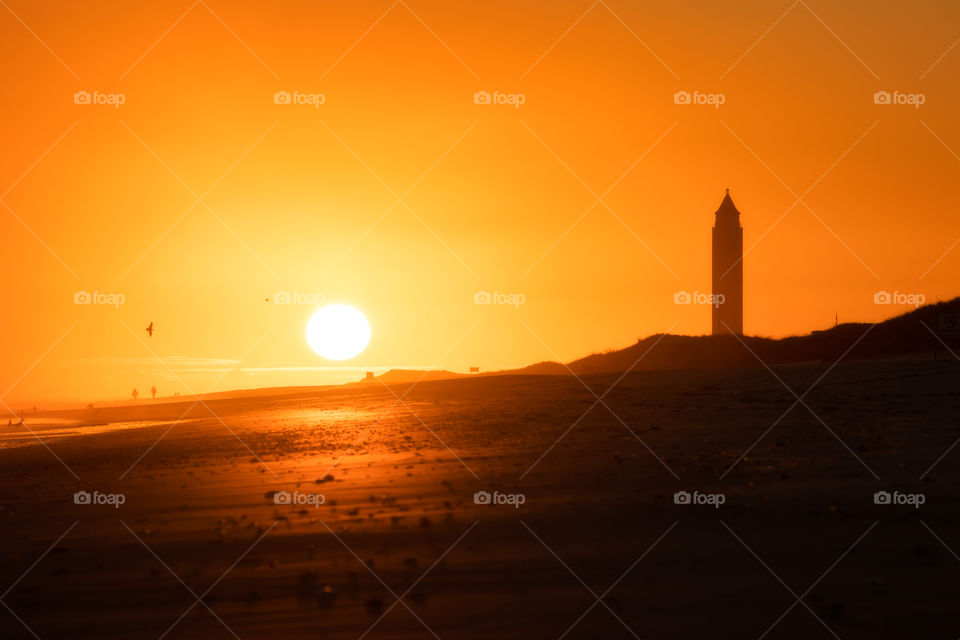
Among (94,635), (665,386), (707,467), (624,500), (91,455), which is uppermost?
(665,386)

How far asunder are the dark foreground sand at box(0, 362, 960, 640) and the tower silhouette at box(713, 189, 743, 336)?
7671 centimetres

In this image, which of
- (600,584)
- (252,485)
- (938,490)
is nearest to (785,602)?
(600,584)

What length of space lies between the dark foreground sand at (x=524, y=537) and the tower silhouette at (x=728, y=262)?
252 ft

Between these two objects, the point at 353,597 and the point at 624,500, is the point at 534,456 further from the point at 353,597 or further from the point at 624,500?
the point at 353,597

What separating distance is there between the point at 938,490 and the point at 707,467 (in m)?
3.06

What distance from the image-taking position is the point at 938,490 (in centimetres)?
986

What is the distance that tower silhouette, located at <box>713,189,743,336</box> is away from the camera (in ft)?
303

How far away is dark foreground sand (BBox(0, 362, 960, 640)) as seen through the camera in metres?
6.69

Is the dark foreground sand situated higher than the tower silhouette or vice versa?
the tower silhouette

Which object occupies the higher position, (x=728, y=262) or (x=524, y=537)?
(x=728, y=262)

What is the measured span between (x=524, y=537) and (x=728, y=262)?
295ft

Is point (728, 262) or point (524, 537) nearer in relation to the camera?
point (524, 537)

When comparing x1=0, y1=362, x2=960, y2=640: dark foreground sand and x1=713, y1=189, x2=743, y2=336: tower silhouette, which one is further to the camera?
x1=713, y1=189, x2=743, y2=336: tower silhouette

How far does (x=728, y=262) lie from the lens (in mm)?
94000
